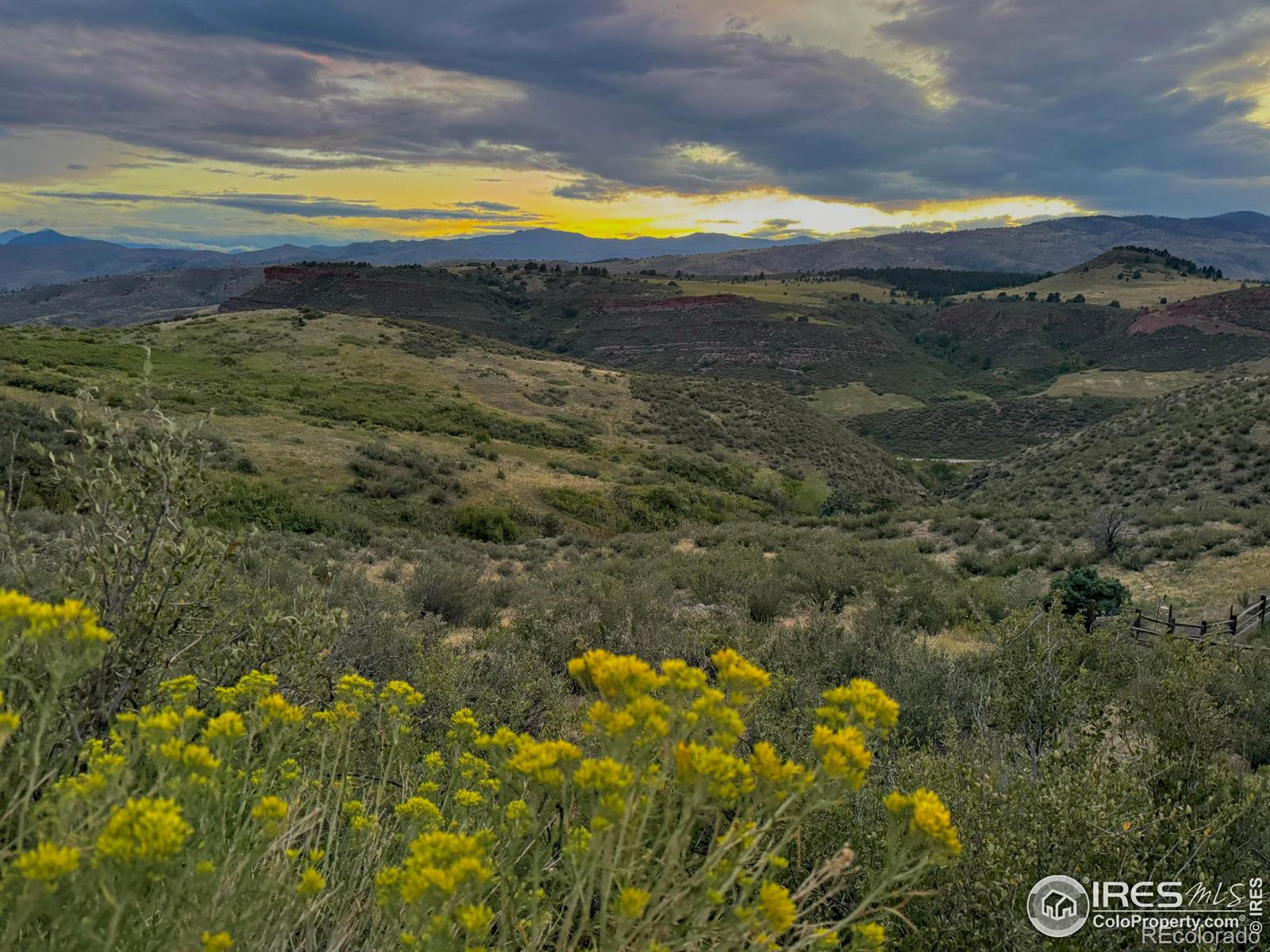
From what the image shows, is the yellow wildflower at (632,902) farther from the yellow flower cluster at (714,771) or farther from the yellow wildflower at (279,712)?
the yellow wildflower at (279,712)

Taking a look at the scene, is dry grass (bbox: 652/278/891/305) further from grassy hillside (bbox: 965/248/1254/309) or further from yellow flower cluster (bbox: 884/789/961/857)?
yellow flower cluster (bbox: 884/789/961/857)

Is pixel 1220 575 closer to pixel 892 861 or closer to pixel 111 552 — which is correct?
pixel 892 861

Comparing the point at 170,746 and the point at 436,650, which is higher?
Result: the point at 170,746

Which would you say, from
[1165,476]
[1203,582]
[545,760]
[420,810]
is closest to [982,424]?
[1165,476]

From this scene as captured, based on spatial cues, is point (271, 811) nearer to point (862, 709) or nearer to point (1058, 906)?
point (862, 709)

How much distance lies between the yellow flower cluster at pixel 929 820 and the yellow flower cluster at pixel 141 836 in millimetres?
1419

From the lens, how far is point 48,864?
1216mm

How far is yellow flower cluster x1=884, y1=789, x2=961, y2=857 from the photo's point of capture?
154 centimetres

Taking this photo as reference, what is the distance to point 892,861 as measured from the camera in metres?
1.54

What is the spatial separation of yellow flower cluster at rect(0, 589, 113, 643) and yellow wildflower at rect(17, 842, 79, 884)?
1.37 feet

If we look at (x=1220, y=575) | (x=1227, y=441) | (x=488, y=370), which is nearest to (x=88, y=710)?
(x=1220, y=575)

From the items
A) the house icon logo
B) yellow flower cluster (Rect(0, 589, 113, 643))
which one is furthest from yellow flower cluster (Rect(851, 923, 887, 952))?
yellow flower cluster (Rect(0, 589, 113, 643))

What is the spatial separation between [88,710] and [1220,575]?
58.7ft

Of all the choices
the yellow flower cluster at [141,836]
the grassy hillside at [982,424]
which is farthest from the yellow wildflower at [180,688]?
the grassy hillside at [982,424]
